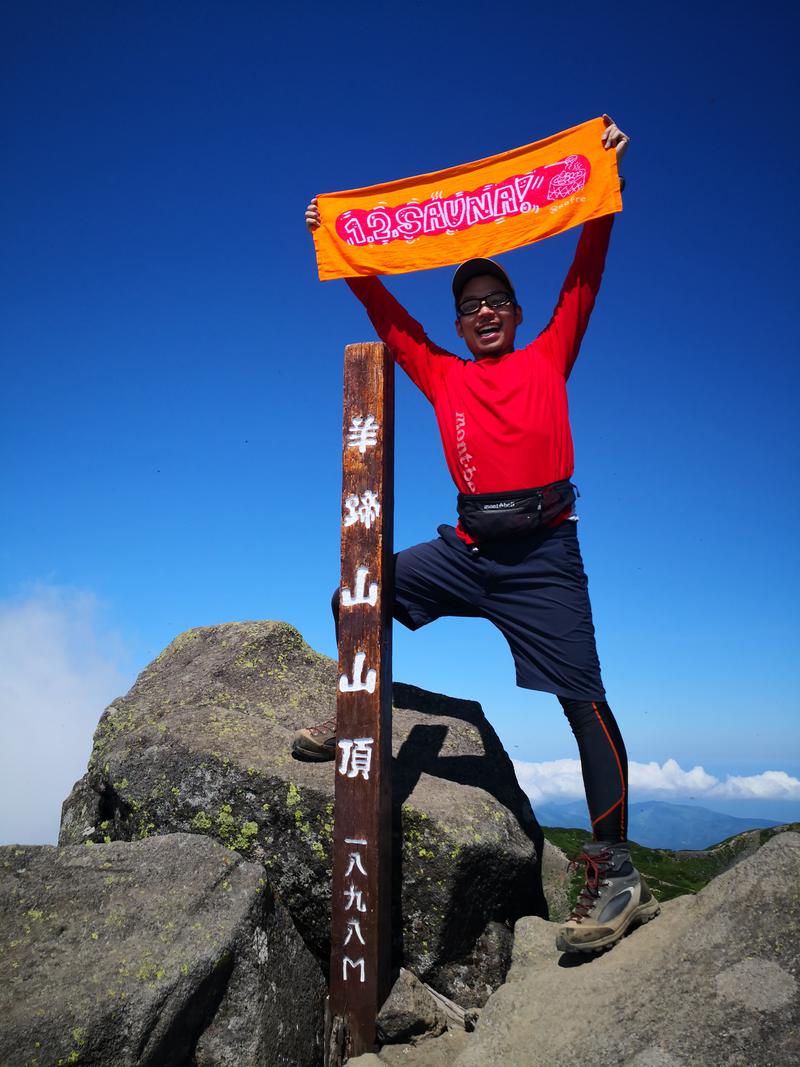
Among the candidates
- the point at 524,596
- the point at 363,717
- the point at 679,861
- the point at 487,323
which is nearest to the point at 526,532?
the point at 524,596

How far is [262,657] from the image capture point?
843cm

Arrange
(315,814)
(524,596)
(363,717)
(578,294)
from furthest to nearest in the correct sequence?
(578,294)
(315,814)
(524,596)
(363,717)

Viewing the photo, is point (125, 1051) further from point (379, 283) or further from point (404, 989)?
point (379, 283)

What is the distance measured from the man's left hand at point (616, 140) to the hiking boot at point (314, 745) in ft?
18.4

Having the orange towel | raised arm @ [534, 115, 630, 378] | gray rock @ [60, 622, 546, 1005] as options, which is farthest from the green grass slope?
the orange towel

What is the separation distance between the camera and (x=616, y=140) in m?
6.23

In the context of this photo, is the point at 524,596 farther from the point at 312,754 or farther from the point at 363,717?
the point at 312,754

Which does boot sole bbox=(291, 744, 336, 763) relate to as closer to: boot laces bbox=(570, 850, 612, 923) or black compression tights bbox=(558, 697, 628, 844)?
black compression tights bbox=(558, 697, 628, 844)

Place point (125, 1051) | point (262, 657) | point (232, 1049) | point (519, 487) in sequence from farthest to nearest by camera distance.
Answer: point (262, 657), point (519, 487), point (232, 1049), point (125, 1051)

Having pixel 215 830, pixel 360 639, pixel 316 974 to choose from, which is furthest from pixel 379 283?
pixel 316 974

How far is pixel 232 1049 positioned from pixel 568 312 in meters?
5.91

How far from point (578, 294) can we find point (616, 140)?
145 centimetres

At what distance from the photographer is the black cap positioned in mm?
6402

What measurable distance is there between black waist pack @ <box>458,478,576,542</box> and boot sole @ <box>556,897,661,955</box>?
271cm
